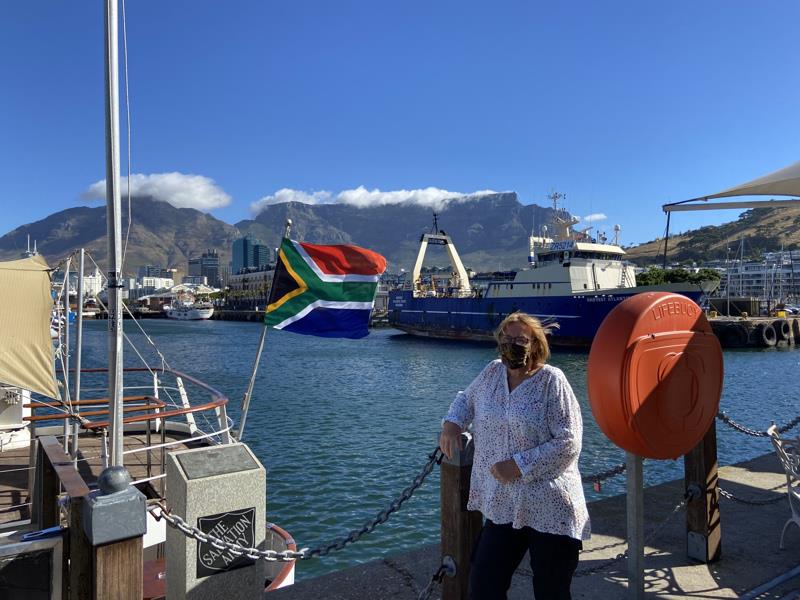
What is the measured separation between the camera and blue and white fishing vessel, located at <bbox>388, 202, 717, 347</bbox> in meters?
34.6

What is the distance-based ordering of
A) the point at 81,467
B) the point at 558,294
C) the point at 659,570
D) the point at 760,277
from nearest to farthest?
the point at 659,570 < the point at 81,467 < the point at 558,294 < the point at 760,277

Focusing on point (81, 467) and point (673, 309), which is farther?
point (81, 467)

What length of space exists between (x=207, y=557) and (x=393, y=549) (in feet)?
15.7

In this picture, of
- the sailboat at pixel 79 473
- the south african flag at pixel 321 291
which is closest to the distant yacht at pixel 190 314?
the sailboat at pixel 79 473

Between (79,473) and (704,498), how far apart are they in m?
4.05

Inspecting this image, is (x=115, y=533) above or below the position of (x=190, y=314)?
above

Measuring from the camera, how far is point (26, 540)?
2271 millimetres

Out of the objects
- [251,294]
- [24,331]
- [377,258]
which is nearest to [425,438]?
[377,258]

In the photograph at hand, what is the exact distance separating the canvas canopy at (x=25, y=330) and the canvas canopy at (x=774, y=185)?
6.07 meters

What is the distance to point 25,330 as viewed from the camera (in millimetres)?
5152

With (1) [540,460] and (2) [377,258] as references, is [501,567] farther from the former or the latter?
(2) [377,258]

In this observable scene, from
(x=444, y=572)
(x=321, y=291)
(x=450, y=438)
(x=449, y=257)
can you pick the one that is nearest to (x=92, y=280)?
(x=321, y=291)

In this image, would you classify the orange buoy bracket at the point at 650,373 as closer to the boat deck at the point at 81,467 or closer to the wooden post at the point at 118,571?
the wooden post at the point at 118,571

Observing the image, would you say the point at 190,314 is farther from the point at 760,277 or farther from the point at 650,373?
the point at 650,373
